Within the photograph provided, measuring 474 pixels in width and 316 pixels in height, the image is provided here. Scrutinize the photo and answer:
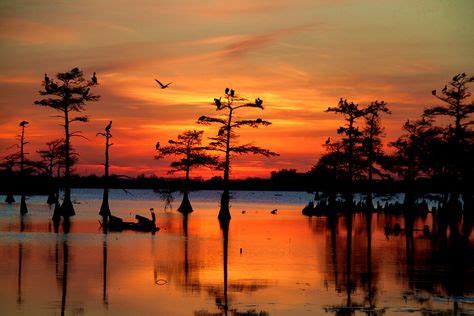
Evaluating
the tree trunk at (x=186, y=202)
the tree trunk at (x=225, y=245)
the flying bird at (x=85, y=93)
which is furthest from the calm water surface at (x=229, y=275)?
the tree trunk at (x=186, y=202)

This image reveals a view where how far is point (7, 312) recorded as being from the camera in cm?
1709

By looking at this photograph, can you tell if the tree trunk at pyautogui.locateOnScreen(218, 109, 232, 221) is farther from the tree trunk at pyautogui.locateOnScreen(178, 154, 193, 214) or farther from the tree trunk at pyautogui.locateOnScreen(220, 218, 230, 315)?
the tree trunk at pyautogui.locateOnScreen(178, 154, 193, 214)

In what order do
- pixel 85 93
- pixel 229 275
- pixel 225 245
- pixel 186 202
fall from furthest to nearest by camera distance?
pixel 186 202, pixel 85 93, pixel 225 245, pixel 229 275

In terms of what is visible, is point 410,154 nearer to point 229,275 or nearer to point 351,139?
point 351,139

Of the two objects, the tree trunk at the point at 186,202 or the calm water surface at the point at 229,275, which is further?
the tree trunk at the point at 186,202

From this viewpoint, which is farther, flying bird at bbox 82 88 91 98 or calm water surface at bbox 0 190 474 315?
flying bird at bbox 82 88 91 98

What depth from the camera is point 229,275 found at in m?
24.5

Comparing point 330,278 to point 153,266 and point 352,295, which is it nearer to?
point 352,295

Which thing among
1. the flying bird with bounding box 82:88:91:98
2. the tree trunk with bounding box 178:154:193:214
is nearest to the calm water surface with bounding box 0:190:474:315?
the flying bird with bounding box 82:88:91:98

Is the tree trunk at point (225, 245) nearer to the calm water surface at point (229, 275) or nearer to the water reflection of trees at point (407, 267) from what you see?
the calm water surface at point (229, 275)

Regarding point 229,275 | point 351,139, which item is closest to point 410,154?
point 351,139

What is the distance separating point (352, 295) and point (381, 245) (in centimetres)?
1734

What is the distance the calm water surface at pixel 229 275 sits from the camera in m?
18.5

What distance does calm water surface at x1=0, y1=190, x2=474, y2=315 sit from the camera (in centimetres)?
1848
